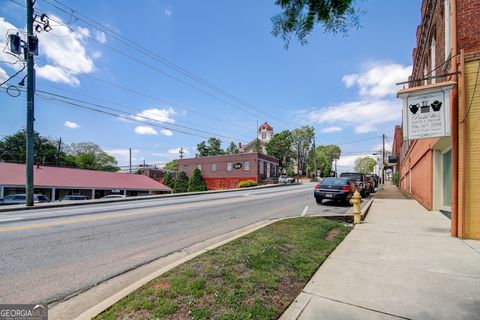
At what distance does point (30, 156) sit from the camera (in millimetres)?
13750

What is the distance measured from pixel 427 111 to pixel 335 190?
25.8 feet

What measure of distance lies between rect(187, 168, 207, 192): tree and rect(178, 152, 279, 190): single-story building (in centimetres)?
168

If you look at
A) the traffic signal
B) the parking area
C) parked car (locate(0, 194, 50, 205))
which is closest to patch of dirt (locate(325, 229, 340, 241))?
the parking area

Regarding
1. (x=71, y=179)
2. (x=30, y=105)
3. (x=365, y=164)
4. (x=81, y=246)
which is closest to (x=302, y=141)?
(x=71, y=179)

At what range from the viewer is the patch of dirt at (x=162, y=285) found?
358 centimetres

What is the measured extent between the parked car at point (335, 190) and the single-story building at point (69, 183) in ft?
94.8

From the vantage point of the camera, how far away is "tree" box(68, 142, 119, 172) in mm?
72294

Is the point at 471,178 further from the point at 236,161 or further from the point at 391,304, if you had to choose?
Answer: the point at 236,161

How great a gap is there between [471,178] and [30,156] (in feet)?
58.2

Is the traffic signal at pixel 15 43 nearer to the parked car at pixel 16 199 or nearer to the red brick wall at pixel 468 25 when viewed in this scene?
the parked car at pixel 16 199

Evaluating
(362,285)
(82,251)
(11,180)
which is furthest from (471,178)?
(11,180)

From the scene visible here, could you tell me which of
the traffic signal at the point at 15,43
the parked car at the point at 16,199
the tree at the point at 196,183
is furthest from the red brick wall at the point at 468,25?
the tree at the point at 196,183

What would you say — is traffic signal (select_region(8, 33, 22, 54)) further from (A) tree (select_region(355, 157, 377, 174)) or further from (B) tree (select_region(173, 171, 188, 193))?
(A) tree (select_region(355, 157, 377, 174))

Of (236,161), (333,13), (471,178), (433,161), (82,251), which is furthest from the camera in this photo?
(236,161)
